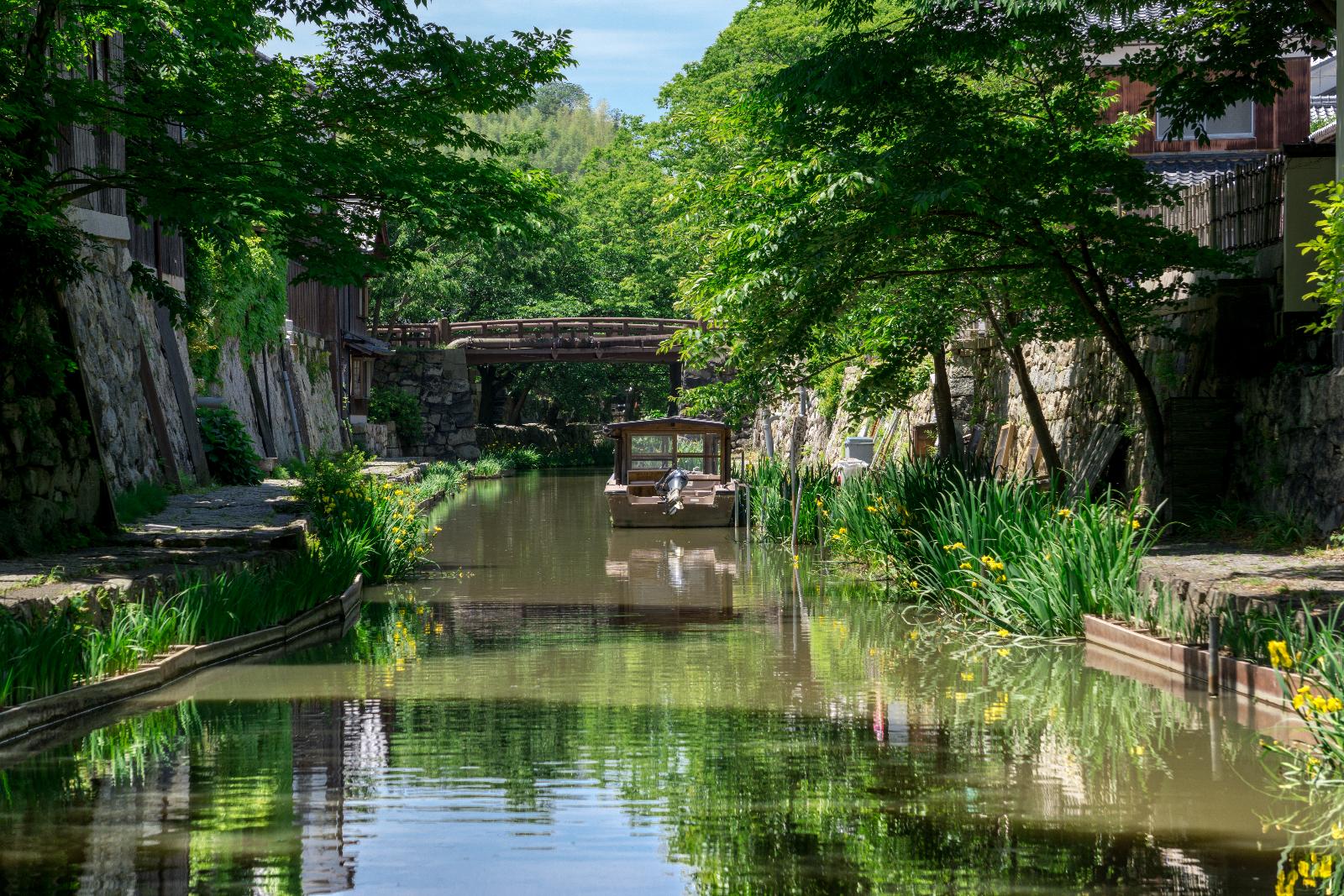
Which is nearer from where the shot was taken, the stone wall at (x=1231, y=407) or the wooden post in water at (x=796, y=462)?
the stone wall at (x=1231, y=407)

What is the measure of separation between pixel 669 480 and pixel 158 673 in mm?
18123

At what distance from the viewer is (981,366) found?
945 inches

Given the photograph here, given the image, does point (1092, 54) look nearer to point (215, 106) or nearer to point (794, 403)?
point (215, 106)

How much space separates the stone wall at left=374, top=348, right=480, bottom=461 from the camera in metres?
52.0

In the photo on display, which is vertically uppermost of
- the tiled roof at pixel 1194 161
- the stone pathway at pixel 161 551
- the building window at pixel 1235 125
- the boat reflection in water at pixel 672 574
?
the building window at pixel 1235 125

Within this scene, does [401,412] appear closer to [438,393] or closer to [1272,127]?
[438,393]

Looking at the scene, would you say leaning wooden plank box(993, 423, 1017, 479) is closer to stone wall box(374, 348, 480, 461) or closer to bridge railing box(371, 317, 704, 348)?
bridge railing box(371, 317, 704, 348)

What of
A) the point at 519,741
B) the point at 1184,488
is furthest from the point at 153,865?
the point at 1184,488

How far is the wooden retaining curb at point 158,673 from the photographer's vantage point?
28.1 feet

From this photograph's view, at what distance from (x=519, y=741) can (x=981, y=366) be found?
55.0ft

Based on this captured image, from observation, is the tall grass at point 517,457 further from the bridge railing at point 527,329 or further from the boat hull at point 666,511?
the boat hull at point 666,511

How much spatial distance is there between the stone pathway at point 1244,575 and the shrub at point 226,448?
1701 centimetres

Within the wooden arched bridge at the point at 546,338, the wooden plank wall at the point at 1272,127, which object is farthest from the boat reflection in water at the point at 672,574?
the wooden arched bridge at the point at 546,338

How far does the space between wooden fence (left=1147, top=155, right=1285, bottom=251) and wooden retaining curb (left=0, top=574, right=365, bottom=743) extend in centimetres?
906
